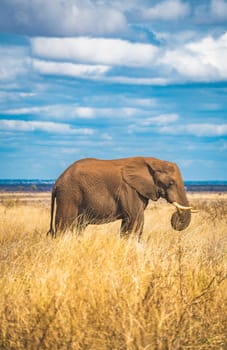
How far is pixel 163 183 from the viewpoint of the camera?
1458 cm

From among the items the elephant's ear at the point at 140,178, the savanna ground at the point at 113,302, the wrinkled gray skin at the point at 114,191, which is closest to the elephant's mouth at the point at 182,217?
the wrinkled gray skin at the point at 114,191

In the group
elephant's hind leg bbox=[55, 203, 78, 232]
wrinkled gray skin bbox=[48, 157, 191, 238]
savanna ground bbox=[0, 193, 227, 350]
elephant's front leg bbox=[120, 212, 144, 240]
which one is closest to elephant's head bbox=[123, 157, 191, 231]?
wrinkled gray skin bbox=[48, 157, 191, 238]

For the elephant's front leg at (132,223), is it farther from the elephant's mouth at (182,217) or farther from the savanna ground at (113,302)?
the savanna ground at (113,302)

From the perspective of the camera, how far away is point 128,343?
6.46m

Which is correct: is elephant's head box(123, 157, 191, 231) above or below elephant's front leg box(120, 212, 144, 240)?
above

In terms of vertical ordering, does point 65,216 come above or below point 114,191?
below

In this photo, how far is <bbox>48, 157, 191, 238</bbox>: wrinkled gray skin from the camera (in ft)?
45.2

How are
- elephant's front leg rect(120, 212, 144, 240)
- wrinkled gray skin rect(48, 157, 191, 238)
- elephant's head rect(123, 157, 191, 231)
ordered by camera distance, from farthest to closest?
elephant's head rect(123, 157, 191, 231), elephant's front leg rect(120, 212, 144, 240), wrinkled gray skin rect(48, 157, 191, 238)

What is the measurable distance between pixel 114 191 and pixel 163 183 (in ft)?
3.18

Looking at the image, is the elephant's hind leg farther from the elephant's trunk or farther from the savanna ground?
the savanna ground

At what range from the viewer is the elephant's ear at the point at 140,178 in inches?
565

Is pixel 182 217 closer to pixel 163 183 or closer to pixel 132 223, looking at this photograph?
pixel 163 183

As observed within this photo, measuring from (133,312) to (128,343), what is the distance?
1.64ft

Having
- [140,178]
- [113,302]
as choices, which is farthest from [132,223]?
[113,302]
